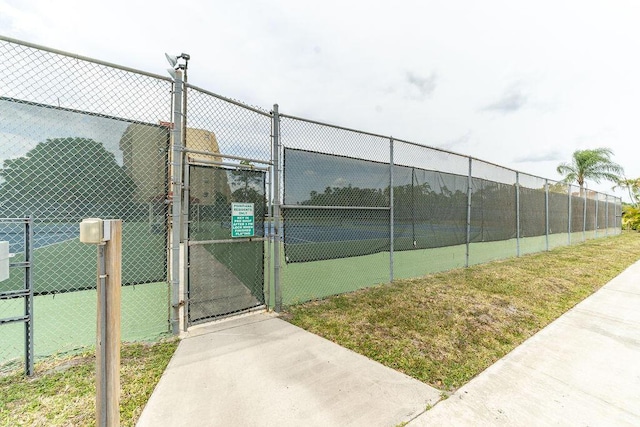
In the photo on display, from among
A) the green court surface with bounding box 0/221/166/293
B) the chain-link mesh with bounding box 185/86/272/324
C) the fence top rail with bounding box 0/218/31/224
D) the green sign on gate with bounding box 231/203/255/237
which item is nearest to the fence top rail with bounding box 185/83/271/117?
the chain-link mesh with bounding box 185/86/272/324

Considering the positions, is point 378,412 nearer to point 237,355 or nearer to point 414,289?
point 237,355

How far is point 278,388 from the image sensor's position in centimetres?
243

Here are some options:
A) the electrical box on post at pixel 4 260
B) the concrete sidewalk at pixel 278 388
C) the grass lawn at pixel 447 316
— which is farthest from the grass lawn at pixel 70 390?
the grass lawn at pixel 447 316

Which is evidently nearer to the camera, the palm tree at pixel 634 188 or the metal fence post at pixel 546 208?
the metal fence post at pixel 546 208

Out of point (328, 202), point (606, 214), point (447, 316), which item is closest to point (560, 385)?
point (447, 316)

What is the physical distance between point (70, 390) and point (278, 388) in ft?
5.56

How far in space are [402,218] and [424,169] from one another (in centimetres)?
136

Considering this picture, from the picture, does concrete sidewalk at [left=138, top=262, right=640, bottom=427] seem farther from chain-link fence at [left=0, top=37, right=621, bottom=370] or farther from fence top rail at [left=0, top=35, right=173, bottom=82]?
fence top rail at [left=0, top=35, right=173, bottom=82]

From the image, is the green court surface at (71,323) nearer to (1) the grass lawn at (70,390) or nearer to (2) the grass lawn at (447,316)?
(1) the grass lawn at (70,390)

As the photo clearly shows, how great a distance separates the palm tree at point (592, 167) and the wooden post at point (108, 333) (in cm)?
3124

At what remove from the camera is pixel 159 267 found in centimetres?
334

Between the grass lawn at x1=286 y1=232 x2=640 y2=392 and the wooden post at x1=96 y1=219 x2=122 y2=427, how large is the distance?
2319mm

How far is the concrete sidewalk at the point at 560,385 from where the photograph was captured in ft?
6.93

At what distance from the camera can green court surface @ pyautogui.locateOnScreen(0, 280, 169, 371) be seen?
3.02m
